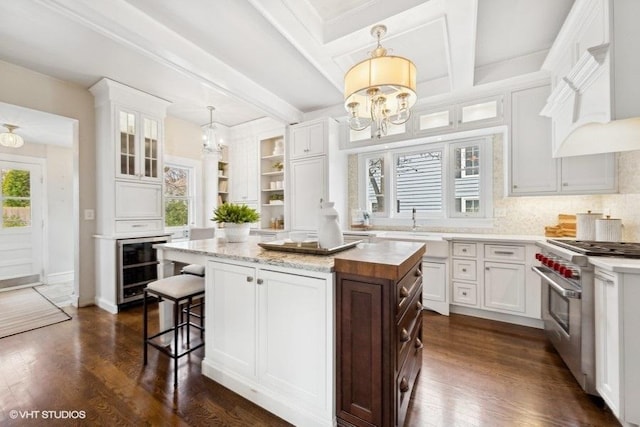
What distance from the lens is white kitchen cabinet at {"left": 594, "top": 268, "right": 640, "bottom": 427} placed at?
1.47m

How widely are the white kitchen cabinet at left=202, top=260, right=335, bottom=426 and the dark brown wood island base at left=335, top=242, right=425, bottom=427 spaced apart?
0.07 m

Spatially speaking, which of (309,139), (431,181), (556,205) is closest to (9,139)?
(309,139)

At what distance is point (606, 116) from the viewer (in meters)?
1.71

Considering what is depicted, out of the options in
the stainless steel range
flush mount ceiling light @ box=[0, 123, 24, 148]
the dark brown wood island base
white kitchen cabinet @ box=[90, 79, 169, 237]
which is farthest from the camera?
flush mount ceiling light @ box=[0, 123, 24, 148]

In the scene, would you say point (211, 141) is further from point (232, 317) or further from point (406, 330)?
point (406, 330)

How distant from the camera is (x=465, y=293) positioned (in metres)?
3.18

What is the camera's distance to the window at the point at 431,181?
360 centimetres

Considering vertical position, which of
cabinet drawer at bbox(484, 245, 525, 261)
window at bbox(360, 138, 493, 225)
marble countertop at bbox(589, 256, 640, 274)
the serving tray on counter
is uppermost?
window at bbox(360, 138, 493, 225)

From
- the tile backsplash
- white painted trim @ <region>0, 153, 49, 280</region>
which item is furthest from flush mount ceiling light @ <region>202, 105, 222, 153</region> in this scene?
white painted trim @ <region>0, 153, 49, 280</region>

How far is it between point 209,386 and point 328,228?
4.67 ft

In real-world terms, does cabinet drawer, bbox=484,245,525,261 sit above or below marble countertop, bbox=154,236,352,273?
below

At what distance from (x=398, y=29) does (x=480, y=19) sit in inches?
31.0

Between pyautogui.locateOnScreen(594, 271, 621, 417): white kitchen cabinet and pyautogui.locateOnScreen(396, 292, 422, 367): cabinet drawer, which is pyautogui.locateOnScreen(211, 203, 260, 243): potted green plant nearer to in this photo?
pyautogui.locateOnScreen(396, 292, 422, 367): cabinet drawer

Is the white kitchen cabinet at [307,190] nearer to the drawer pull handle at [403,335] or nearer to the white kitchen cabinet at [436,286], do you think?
the white kitchen cabinet at [436,286]
